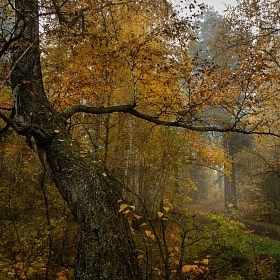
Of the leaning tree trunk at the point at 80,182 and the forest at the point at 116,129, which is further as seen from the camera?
the forest at the point at 116,129

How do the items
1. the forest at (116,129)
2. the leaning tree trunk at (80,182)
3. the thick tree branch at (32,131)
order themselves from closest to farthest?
the leaning tree trunk at (80,182)
the forest at (116,129)
the thick tree branch at (32,131)

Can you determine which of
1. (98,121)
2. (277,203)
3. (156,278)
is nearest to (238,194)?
(277,203)

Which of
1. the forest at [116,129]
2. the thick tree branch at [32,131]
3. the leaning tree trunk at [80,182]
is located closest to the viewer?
the leaning tree trunk at [80,182]

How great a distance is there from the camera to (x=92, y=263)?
9.47 feet

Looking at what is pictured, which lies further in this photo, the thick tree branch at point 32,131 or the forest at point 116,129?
the thick tree branch at point 32,131

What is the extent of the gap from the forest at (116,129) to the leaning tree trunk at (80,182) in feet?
0.05

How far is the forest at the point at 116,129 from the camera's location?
11.2ft

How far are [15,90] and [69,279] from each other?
11.2ft

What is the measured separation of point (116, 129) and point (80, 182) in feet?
23.1

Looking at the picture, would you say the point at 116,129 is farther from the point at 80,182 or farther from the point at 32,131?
the point at 80,182

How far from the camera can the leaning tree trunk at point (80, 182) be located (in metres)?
2.91

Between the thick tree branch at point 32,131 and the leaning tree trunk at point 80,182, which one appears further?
the thick tree branch at point 32,131

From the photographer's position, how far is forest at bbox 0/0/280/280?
342cm

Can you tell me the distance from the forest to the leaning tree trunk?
2 cm
